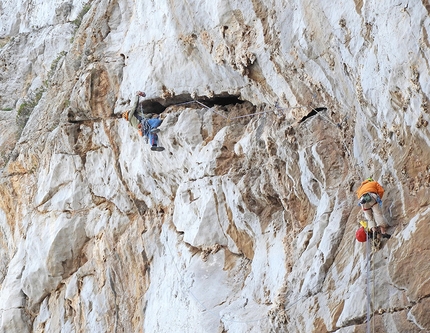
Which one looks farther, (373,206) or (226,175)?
(226,175)

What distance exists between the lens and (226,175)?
33.9 feet

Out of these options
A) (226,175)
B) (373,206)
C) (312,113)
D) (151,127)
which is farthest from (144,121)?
(373,206)

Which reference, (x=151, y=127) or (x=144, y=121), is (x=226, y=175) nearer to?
(x=151, y=127)

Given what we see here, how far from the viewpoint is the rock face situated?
6.92 m

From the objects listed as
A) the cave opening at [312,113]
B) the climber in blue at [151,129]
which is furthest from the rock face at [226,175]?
the climber in blue at [151,129]

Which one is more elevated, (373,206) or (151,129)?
(151,129)

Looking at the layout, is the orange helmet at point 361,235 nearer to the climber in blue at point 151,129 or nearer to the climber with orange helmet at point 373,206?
the climber with orange helmet at point 373,206

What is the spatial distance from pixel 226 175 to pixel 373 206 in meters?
3.82

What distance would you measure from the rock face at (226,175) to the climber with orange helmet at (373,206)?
0.63ft

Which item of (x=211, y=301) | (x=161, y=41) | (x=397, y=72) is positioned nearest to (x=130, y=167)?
(x=161, y=41)

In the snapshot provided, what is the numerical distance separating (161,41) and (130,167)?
3109 millimetres

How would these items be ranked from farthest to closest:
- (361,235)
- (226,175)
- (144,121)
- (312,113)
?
(144,121)
(226,175)
(312,113)
(361,235)

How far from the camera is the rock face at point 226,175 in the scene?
6922mm

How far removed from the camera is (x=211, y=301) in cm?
998
